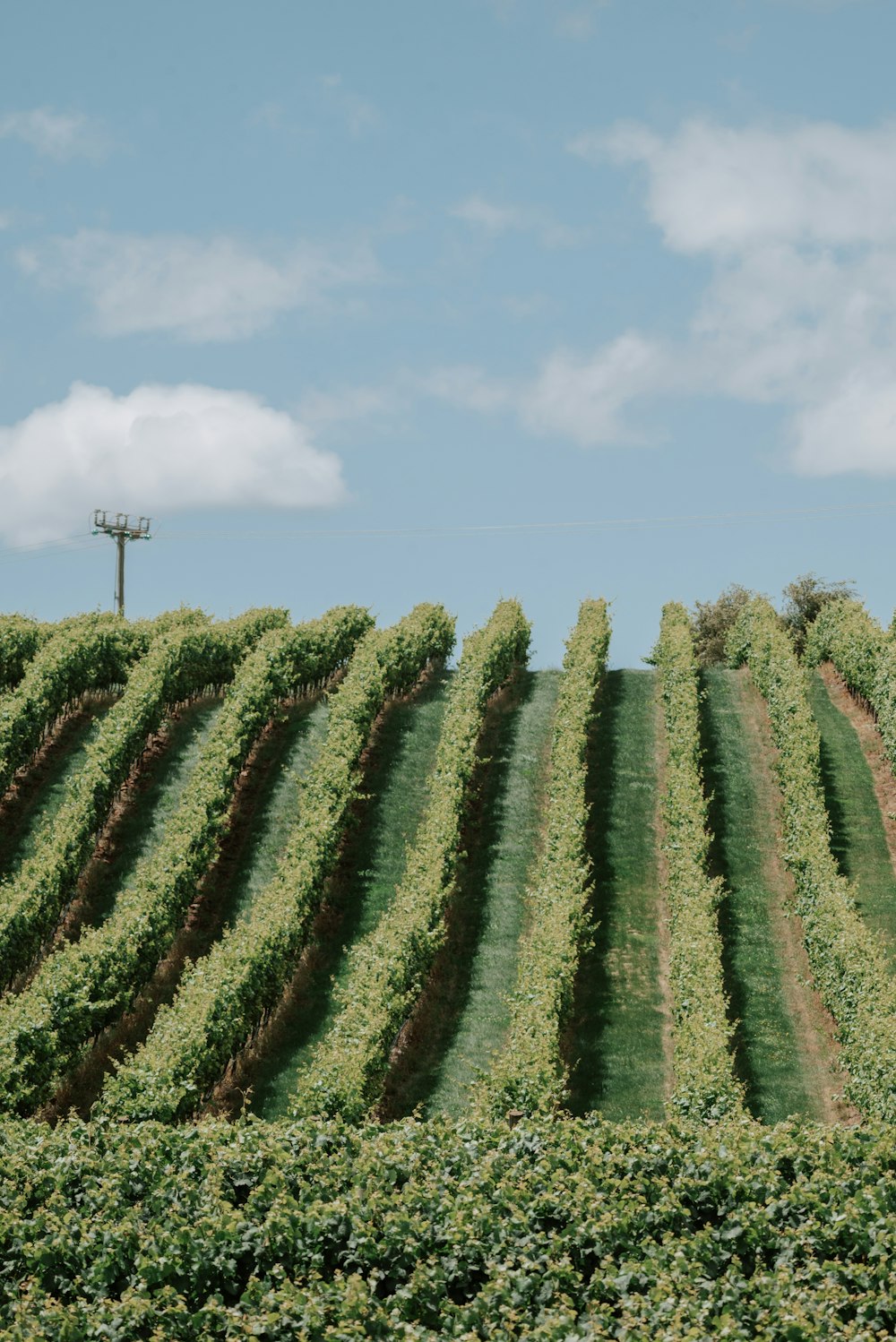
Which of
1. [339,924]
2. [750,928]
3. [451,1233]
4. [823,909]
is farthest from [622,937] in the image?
[451,1233]

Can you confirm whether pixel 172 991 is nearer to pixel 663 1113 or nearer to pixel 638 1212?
pixel 663 1113

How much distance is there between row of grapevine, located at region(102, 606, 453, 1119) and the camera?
81.7 feet

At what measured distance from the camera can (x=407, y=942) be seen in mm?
29000

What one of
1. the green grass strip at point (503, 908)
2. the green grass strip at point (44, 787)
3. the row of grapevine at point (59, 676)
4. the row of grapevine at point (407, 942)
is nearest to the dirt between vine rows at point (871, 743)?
the green grass strip at point (503, 908)

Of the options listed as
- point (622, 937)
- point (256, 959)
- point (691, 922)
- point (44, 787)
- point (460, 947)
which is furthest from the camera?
point (44, 787)

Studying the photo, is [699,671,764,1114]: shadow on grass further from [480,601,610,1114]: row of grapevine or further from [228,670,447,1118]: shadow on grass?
[228,670,447,1118]: shadow on grass

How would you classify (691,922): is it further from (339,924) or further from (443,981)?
(339,924)

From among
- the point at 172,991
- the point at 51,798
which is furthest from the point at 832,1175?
the point at 51,798

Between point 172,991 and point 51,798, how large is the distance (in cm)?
1069

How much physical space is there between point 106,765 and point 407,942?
42.1 feet

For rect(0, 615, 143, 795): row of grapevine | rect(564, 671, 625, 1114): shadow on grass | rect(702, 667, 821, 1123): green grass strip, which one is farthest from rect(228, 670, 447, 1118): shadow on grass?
rect(0, 615, 143, 795): row of grapevine

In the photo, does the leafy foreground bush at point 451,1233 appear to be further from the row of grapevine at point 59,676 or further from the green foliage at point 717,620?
the green foliage at point 717,620

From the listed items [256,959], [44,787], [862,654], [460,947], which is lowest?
[256,959]

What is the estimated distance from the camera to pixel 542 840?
3619 cm
